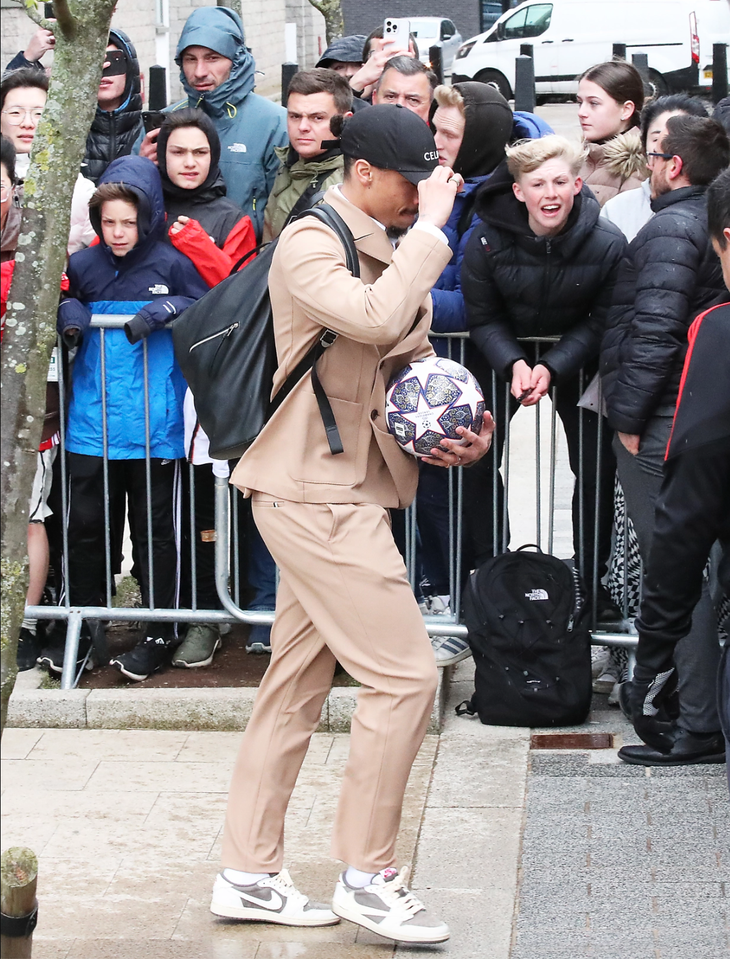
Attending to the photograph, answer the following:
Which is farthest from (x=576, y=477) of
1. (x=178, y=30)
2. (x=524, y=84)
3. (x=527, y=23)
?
(x=527, y=23)

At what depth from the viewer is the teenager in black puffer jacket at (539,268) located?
5.01m

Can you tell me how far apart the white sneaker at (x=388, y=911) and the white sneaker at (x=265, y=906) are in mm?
123

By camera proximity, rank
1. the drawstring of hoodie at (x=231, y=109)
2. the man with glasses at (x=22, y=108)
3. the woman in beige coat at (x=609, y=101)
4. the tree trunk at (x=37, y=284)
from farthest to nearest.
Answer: the woman in beige coat at (x=609, y=101), the drawstring of hoodie at (x=231, y=109), the man with glasses at (x=22, y=108), the tree trunk at (x=37, y=284)

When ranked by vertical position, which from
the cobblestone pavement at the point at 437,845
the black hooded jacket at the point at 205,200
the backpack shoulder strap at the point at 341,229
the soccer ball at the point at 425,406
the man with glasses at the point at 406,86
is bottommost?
the cobblestone pavement at the point at 437,845

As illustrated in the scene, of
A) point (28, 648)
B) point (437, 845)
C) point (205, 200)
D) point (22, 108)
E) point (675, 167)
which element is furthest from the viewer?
point (22, 108)

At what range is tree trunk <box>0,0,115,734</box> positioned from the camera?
2.81 m

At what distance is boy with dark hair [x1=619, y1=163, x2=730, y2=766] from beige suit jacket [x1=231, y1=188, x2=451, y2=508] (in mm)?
671

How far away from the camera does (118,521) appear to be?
569 centimetres

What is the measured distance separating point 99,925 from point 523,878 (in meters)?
1.19

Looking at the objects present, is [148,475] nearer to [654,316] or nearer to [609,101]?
[654,316]

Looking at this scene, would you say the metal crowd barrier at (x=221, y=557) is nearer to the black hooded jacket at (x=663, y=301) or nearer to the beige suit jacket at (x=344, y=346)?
the black hooded jacket at (x=663, y=301)

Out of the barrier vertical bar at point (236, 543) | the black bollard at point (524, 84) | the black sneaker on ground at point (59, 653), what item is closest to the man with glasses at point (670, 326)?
the barrier vertical bar at point (236, 543)

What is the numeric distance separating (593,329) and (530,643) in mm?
1151

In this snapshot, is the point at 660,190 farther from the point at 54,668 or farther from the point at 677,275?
the point at 54,668
